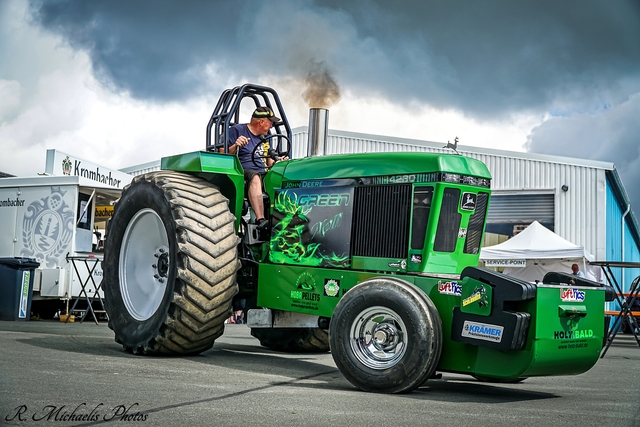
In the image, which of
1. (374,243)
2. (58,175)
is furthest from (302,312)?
(58,175)

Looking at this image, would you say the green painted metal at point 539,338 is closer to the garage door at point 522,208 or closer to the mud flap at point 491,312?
the mud flap at point 491,312

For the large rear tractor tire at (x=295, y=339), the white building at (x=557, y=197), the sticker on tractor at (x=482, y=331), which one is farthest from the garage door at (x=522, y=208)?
the sticker on tractor at (x=482, y=331)

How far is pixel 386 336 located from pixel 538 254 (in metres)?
12.8

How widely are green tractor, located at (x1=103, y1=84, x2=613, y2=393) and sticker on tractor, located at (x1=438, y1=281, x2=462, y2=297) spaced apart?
1cm

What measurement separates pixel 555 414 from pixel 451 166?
7.44 ft

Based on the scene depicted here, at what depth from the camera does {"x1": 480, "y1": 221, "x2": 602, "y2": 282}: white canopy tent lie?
17.7 meters

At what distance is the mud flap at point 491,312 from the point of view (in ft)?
17.9

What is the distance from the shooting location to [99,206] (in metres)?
17.9

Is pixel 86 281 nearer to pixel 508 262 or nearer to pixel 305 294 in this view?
pixel 305 294

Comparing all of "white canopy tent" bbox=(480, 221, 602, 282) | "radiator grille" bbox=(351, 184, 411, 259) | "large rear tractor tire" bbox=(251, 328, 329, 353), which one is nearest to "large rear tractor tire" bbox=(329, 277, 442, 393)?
"radiator grille" bbox=(351, 184, 411, 259)

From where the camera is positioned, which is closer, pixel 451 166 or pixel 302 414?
pixel 302 414

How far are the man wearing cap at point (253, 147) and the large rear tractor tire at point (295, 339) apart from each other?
177cm

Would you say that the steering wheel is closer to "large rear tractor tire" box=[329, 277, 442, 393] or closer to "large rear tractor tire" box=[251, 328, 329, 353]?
"large rear tractor tire" box=[251, 328, 329, 353]

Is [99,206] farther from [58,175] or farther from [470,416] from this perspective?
[470,416]
